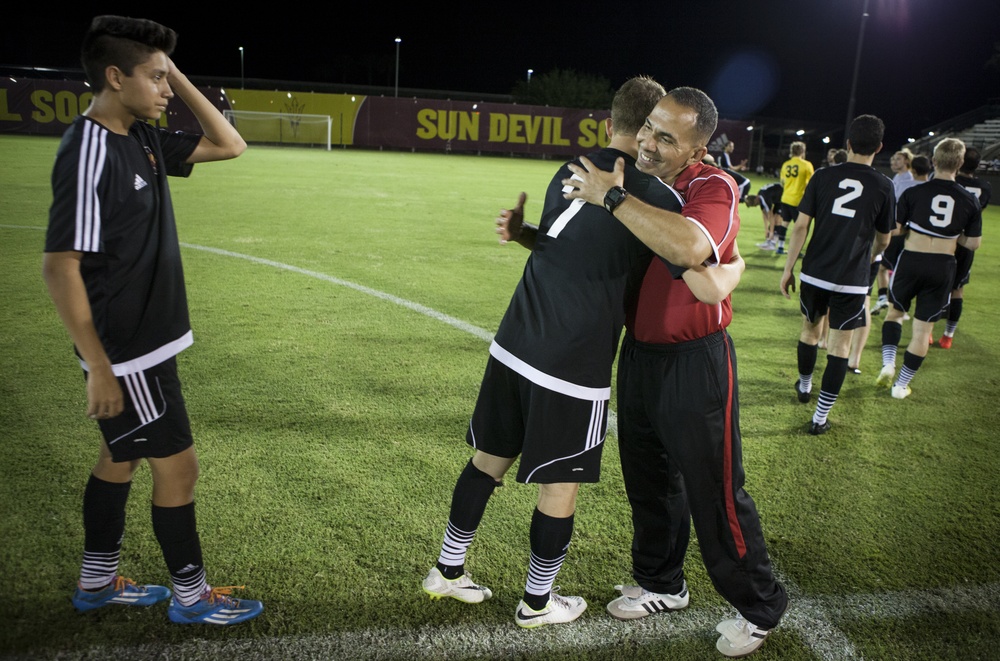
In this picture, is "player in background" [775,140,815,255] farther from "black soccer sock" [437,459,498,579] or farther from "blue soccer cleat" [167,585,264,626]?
"blue soccer cleat" [167,585,264,626]

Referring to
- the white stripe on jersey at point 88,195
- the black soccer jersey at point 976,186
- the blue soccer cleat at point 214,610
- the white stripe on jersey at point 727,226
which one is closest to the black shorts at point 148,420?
the white stripe on jersey at point 88,195

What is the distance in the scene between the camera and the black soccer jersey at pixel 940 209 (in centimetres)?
540

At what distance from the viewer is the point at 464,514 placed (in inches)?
108

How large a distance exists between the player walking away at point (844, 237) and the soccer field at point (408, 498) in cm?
47

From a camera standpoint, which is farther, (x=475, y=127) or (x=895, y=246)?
(x=475, y=127)

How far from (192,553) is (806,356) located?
4361 millimetres

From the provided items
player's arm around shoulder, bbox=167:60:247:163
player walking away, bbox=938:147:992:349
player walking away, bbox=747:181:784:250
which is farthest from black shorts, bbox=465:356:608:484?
player walking away, bbox=747:181:784:250

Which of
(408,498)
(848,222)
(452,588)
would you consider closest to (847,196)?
(848,222)

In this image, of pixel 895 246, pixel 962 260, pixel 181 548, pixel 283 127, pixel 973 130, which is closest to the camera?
pixel 181 548

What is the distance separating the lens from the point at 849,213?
4.81 metres

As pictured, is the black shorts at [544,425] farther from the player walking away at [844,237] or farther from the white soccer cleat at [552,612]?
the player walking away at [844,237]

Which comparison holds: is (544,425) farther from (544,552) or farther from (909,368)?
(909,368)

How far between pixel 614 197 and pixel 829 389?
343 cm

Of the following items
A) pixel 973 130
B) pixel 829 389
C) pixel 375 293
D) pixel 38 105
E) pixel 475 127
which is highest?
pixel 973 130
